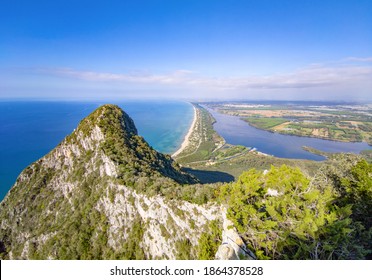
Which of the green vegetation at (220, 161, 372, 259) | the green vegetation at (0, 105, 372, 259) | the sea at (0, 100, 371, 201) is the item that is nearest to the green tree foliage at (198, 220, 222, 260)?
the green vegetation at (0, 105, 372, 259)

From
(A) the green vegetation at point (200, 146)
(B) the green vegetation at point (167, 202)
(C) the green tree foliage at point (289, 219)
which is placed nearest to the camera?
(C) the green tree foliage at point (289, 219)

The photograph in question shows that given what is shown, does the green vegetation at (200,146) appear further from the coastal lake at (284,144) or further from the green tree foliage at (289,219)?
the green tree foliage at (289,219)

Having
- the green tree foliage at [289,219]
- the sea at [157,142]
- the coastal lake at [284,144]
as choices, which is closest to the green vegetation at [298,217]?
the green tree foliage at [289,219]

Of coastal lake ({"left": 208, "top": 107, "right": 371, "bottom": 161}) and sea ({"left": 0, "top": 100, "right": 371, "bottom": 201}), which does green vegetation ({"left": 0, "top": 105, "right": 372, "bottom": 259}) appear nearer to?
sea ({"left": 0, "top": 100, "right": 371, "bottom": 201})

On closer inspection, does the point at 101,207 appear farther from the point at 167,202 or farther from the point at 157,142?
the point at 157,142

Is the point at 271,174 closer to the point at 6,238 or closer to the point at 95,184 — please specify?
the point at 95,184

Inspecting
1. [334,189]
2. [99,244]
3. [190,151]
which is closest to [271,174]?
[334,189]
